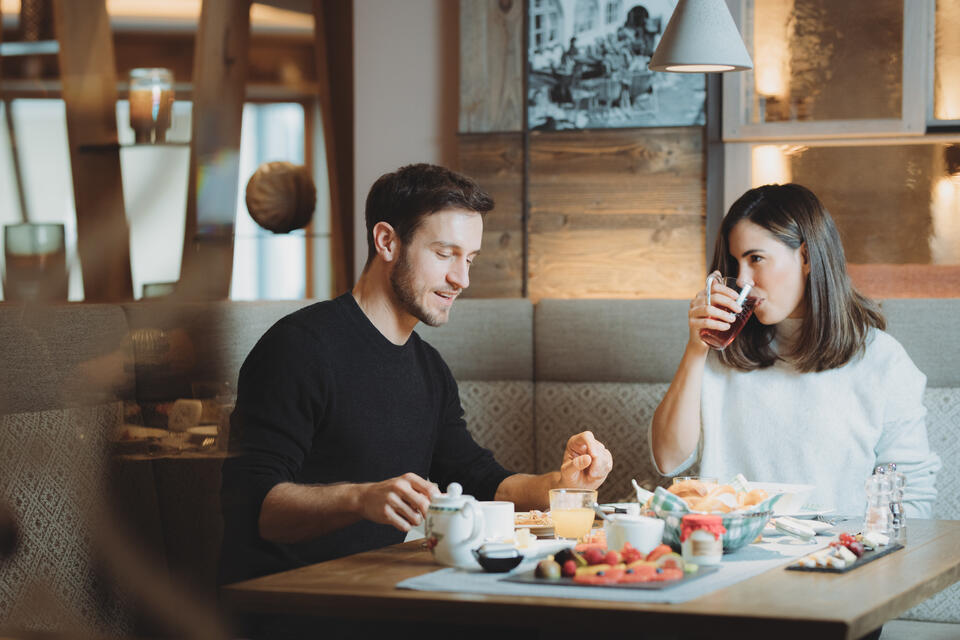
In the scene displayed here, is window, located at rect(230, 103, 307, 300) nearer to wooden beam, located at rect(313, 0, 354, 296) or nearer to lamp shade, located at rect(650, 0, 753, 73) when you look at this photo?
wooden beam, located at rect(313, 0, 354, 296)

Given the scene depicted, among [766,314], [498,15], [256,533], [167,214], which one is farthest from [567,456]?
[498,15]

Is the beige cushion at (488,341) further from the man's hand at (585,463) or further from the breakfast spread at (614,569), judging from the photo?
the breakfast spread at (614,569)

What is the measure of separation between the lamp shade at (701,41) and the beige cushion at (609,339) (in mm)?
756

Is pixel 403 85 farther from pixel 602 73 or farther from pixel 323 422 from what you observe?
pixel 323 422

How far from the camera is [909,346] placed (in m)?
2.77

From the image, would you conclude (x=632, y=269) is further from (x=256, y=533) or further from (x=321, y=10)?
(x=256, y=533)

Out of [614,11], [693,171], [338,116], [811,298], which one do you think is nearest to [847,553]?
[811,298]

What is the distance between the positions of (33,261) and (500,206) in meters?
1.77

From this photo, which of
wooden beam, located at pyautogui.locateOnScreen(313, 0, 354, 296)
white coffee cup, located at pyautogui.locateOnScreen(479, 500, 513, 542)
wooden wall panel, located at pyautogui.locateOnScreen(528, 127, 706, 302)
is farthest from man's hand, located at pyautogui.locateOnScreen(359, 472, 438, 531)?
wooden beam, located at pyautogui.locateOnScreen(313, 0, 354, 296)

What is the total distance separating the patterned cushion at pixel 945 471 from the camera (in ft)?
8.41

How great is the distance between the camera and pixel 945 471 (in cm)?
268

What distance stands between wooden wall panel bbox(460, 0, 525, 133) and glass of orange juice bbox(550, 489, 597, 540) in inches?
70.1

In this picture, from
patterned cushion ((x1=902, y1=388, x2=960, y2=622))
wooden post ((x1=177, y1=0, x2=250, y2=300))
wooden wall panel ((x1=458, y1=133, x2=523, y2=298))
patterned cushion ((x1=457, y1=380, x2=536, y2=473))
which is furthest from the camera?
wooden wall panel ((x1=458, y1=133, x2=523, y2=298))

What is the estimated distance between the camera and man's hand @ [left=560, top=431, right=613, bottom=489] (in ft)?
5.99
